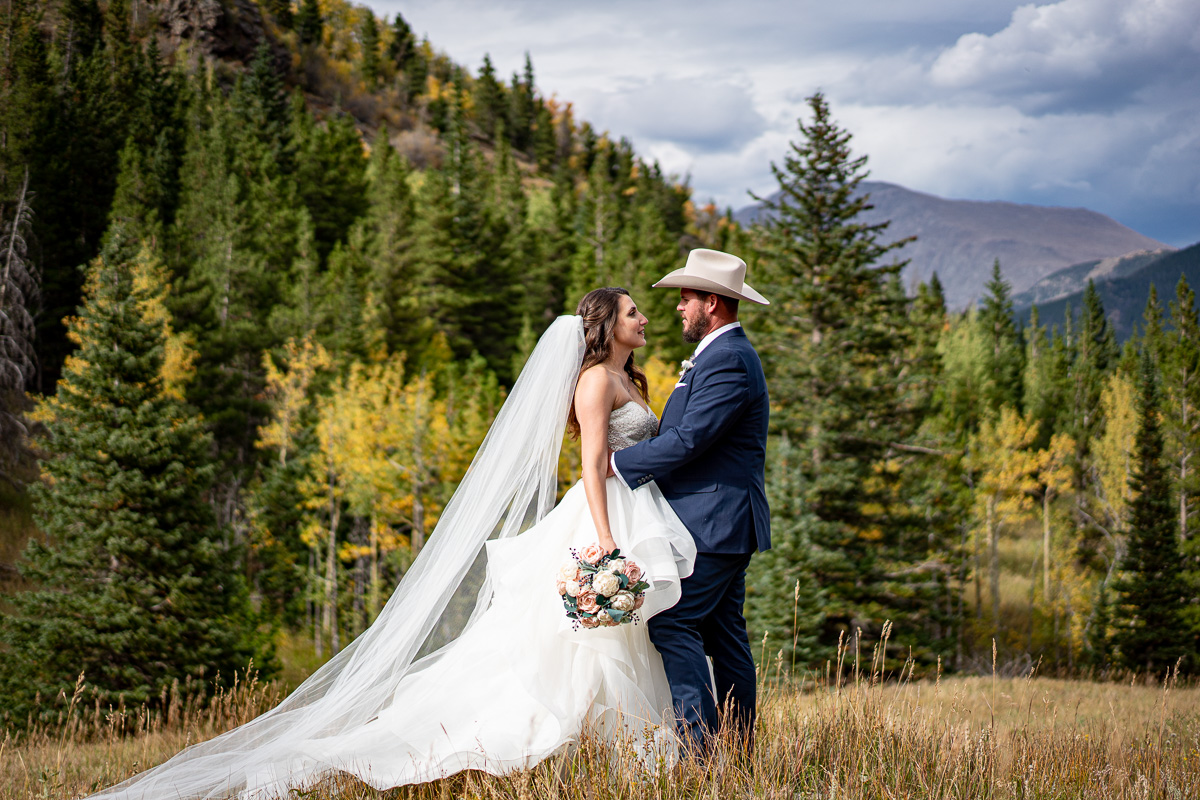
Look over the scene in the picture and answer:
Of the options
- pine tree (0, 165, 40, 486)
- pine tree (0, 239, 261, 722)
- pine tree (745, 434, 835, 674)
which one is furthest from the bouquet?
pine tree (0, 165, 40, 486)

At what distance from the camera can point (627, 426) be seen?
358 cm

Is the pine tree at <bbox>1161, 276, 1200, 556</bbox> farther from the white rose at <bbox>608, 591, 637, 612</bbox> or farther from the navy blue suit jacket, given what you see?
the white rose at <bbox>608, 591, 637, 612</bbox>

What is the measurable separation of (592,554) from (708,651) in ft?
2.56

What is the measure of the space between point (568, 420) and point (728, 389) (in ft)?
2.80

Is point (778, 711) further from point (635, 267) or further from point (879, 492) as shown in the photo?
point (635, 267)

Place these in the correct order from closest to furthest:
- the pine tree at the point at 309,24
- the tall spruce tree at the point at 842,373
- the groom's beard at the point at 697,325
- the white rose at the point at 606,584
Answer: the white rose at the point at 606,584, the groom's beard at the point at 697,325, the tall spruce tree at the point at 842,373, the pine tree at the point at 309,24

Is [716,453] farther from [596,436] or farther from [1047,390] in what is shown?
[1047,390]

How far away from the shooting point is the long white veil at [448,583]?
11.6 ft

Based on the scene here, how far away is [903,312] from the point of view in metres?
25.5

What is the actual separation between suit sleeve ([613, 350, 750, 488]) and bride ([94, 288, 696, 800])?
0.42ft

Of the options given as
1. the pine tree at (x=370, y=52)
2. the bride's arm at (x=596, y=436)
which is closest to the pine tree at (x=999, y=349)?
the bride's arm at (x=596, y=436)

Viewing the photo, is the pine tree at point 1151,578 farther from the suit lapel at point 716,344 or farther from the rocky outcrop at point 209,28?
the rocky outcrop at point 209,28

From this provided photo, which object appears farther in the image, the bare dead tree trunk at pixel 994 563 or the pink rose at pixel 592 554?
the bare dead tree trunk at pixel 994 563

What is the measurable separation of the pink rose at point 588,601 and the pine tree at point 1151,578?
28513 mm
